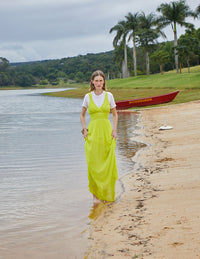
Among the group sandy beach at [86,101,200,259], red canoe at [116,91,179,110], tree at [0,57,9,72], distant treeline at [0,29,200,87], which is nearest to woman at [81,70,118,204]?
sandy beach at [86,101,200,259]

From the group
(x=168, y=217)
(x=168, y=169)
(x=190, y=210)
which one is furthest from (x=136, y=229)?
(x=168, y=169)

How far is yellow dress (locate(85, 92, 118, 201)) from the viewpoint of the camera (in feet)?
18.5

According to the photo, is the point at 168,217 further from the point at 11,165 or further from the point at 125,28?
the point at 125,28

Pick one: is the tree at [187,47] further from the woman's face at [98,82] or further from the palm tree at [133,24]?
the woman's face at [98,82]

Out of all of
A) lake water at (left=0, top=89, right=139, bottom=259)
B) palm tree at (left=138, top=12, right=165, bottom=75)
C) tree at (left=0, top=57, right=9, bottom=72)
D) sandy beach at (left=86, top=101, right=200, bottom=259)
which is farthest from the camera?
tree at (left=0, top=57, right=9, bottom=72)

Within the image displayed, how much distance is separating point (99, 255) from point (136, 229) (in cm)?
70

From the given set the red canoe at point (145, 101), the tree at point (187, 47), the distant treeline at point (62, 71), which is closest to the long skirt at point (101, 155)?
the red canoe at point (145, 101)

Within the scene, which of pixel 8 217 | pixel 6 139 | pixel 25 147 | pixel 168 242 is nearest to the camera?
pixel 168 242

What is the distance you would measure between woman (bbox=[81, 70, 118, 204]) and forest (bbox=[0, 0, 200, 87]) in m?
42.7

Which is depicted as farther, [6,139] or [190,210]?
[6,139]

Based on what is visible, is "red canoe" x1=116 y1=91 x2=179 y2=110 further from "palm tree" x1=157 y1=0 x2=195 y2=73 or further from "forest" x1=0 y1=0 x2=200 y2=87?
"palm tree" x1=157 y1=0 x2=195 y2=73

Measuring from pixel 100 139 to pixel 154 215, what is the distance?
4.97ft

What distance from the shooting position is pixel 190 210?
15.4 feet

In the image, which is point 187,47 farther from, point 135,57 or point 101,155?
point 101,155
